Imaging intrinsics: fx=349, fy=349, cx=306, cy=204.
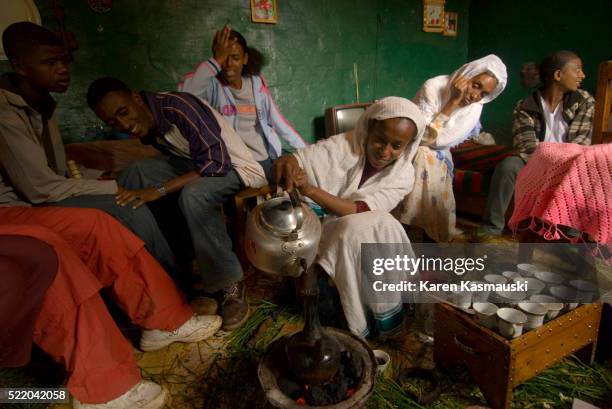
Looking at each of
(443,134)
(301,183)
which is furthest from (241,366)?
(443,134)

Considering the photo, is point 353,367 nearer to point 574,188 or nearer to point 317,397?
point 317,397

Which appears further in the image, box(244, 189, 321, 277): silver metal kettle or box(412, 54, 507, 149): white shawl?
box(412, 54, 507, 149): white shawl

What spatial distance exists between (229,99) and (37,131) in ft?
4.06

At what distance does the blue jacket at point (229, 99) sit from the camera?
2492 mm

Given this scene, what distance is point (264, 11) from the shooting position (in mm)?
3602

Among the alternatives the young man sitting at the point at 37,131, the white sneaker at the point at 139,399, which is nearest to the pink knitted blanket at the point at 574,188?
the white sneaker at the point at 139,399

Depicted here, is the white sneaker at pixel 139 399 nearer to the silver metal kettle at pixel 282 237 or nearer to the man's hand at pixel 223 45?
the silver metal kettle at pixel 282 237

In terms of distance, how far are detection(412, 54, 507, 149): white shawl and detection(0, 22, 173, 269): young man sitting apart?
1904mm

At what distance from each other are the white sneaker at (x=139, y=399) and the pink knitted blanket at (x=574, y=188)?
5.94ft

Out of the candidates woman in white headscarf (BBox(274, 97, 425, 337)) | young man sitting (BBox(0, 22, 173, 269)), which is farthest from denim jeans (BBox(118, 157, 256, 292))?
woman in white headscarf (BBox(274, 97, 425, 337))

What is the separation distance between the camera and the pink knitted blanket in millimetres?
1419

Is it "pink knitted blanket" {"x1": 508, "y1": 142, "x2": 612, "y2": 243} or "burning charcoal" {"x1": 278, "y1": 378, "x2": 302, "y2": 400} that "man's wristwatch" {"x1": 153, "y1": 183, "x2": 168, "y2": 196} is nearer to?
"burning charcoal" {"x1": 278, "y1": 378, "x2": 302, "y2": 400}

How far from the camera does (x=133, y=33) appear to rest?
3.06 metres

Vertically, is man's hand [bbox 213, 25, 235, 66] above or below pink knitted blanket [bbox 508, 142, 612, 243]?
above
